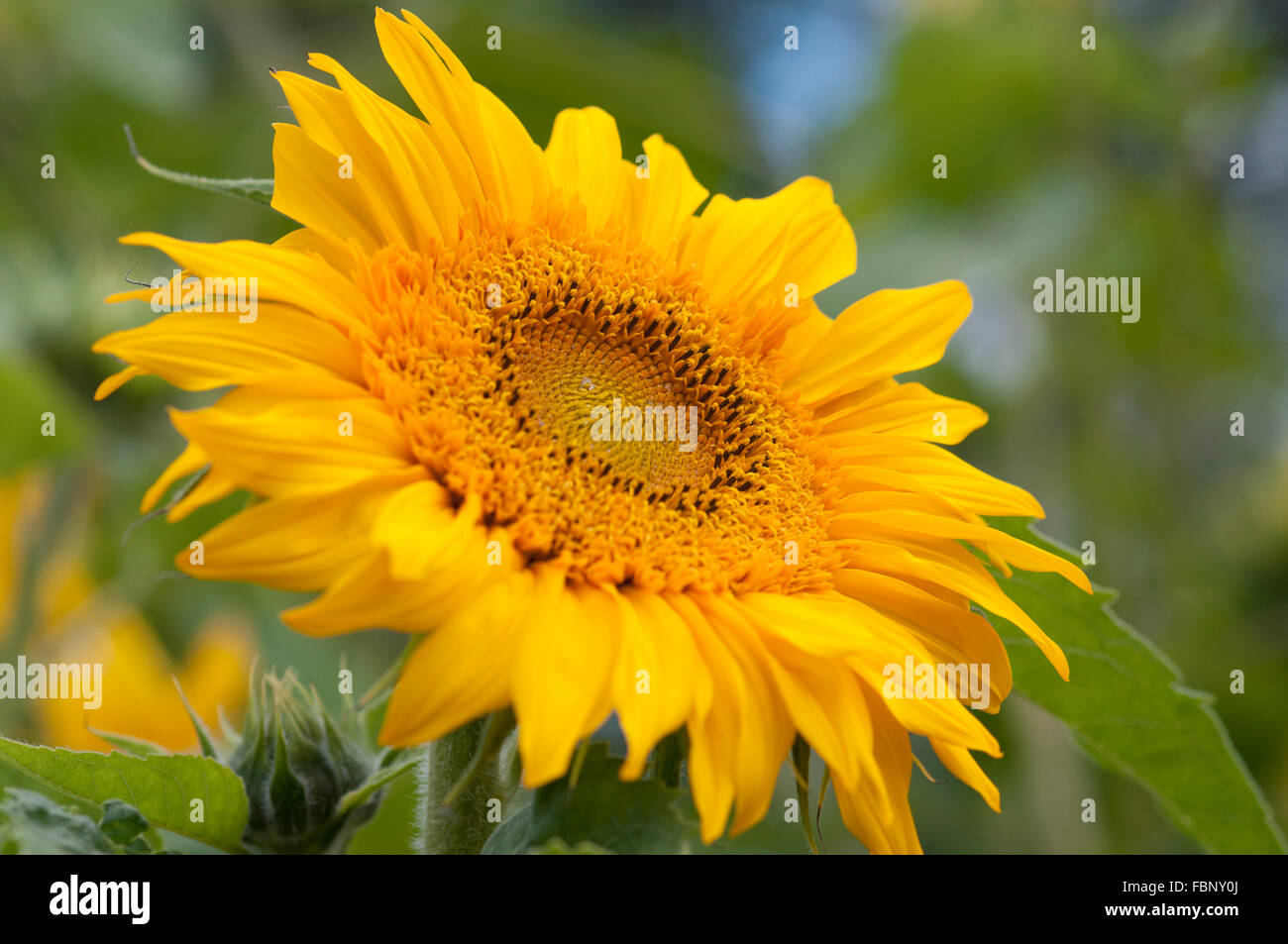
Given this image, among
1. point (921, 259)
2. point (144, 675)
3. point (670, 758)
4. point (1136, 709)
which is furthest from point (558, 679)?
point (144, 675)

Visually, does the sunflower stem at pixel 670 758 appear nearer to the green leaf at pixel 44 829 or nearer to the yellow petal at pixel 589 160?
the green leaf at pixel 44 829

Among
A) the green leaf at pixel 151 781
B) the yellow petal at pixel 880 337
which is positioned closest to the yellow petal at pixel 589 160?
the yellow petal at pixel 880 337

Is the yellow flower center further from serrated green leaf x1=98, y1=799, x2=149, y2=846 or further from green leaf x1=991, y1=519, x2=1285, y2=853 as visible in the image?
serrated green leaf x1=98, y1=799, x2=149, y2=846

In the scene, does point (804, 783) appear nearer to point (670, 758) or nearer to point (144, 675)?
point (670, 758)

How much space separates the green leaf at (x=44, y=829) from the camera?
1.18 meters

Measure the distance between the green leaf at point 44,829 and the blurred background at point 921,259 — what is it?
0.72 m

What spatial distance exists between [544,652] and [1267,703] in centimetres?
300

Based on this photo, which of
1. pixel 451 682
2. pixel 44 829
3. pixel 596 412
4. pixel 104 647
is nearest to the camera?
pixel 451 682

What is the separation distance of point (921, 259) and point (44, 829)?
93.6 inches

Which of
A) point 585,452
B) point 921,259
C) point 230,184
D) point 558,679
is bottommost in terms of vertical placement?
point 558,679

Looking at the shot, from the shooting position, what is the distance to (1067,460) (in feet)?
13.2

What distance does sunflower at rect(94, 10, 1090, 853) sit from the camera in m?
1.13

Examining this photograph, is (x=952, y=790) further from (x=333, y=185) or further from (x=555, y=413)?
(x=333, y=185)

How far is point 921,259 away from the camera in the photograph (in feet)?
9.80
